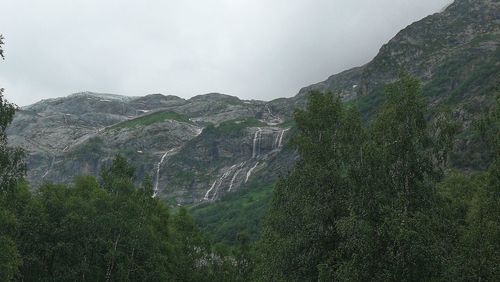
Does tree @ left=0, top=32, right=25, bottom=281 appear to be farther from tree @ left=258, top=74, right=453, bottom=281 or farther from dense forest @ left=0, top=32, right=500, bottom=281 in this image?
tree @ left=258, top=74, right=453, bottom=281

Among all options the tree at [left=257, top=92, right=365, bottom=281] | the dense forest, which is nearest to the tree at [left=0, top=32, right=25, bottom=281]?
the dense forest

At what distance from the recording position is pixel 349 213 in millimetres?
35375

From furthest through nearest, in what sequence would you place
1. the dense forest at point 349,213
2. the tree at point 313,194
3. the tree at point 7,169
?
the tree at point 313,194, the tree at point 7,169, the dense forest at point 349,213

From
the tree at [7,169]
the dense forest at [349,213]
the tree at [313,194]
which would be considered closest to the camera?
the dense forest at [349,213]

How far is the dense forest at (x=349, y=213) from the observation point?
30891 mm

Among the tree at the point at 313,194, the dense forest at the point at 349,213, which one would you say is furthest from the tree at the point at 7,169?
the tree at the point at 313,194

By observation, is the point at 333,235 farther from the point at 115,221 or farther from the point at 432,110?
the point at 115,221

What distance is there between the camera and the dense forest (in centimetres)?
3089

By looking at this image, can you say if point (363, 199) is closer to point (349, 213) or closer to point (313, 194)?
point (349, 213)

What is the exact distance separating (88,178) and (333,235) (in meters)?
35.7

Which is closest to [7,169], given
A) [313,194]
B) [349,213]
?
[313,194]

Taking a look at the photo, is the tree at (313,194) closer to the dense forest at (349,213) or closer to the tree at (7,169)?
the dense forest at (349,213)

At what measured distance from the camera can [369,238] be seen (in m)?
30.9

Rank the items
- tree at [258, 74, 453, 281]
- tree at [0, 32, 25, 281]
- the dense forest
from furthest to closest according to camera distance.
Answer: tree at [0, 32, 25, 281] → the dense forest → tree at [258, 74, 453, 281]
